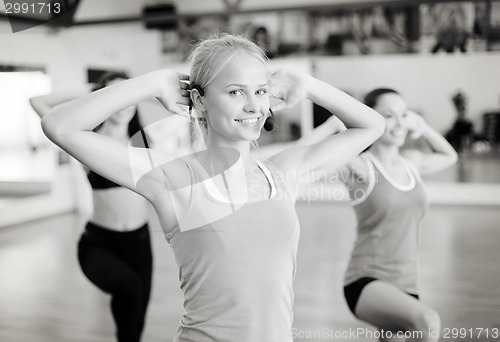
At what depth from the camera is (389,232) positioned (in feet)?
6.73

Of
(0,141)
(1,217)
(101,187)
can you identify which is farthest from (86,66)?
(101,187)

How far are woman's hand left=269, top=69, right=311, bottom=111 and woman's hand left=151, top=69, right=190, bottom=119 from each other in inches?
7.9

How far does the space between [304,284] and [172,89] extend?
3.24 metres

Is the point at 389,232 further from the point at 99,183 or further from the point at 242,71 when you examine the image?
the point at 99,183

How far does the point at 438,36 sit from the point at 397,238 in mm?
6103

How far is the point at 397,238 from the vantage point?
204cm

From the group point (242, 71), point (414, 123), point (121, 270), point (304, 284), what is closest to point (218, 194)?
point (242, 71)

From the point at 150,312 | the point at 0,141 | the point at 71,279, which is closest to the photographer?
the point at 150,312

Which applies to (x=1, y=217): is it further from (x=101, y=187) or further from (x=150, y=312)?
(x=101, y=187)

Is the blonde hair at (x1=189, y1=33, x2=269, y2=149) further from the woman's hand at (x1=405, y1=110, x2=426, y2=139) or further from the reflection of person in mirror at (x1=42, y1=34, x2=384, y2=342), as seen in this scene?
the woman's hand at (x1=405, y1=110, x2=426, y2=139)

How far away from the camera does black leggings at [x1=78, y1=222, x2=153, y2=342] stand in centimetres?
238

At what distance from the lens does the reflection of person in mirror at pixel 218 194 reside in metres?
1.14

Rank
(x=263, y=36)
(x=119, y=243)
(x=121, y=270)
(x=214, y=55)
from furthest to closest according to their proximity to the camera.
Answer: (x=263, y=36) < (x=119, y=243) < (x=121, y=270) < (x=214, y=55)

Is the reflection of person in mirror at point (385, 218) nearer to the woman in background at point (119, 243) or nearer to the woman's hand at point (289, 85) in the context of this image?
the woman's hand at point (289, 85)
